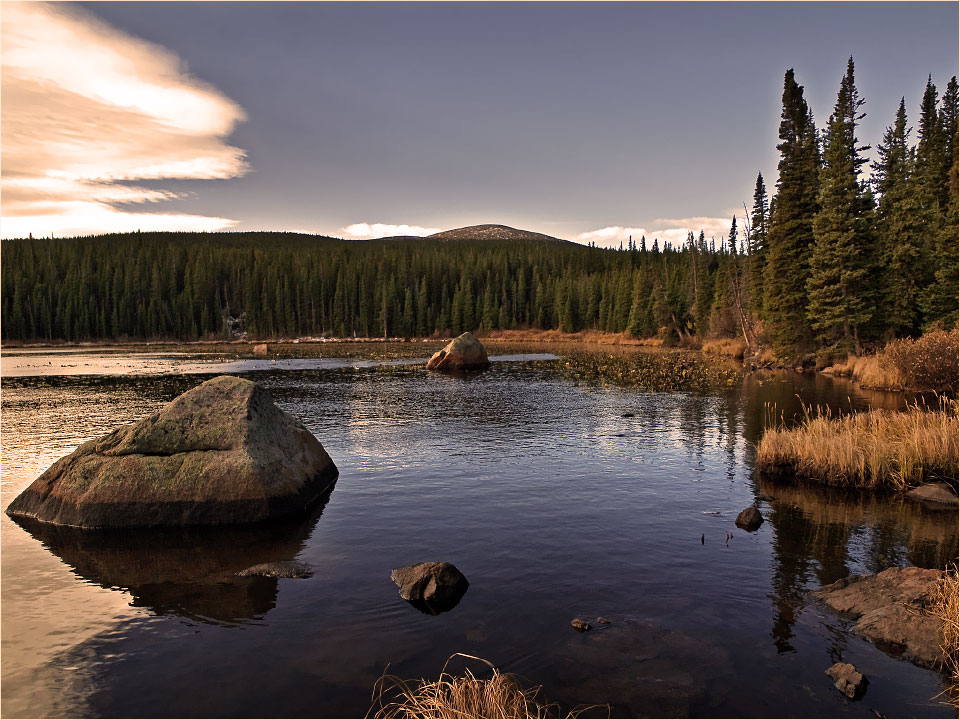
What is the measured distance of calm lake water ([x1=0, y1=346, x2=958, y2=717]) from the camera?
7.96m

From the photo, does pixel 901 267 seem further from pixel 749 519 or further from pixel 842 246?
pixel 749 519

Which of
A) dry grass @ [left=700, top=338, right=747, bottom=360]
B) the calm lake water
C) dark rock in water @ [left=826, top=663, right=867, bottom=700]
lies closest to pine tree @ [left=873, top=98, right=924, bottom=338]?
dry grass @ [left=700, top=338, right=747, bottom=360]

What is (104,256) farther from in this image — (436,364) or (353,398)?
(353,398)

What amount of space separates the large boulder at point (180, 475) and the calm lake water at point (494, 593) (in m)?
0.60

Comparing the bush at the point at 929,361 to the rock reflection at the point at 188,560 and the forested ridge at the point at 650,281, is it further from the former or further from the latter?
the rock reflection at the point at 188,560

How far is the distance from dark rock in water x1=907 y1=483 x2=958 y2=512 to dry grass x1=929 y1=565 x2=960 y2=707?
7836 millimetres

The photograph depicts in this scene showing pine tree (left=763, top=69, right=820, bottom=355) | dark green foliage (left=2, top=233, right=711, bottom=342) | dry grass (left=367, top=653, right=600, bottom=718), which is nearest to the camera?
dry grass (left=367, top=653, right=600, bottom=718)

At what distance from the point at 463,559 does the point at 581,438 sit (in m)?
13.5

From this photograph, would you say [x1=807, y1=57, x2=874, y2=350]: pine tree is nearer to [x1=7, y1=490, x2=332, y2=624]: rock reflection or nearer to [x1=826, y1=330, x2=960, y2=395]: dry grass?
[x1=826, y1=330, x2=960, y2=395]: dry grass

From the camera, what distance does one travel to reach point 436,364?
57.8 meters

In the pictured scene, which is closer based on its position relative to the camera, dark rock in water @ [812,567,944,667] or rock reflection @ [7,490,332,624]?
dark rock in water @ [812,567,944,667]

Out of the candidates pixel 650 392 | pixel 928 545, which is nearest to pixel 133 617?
pixel 928 545

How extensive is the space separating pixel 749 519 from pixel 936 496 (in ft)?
18.6

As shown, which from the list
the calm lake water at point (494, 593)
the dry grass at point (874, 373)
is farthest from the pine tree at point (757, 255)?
the calm lake water at point (494, 593)
